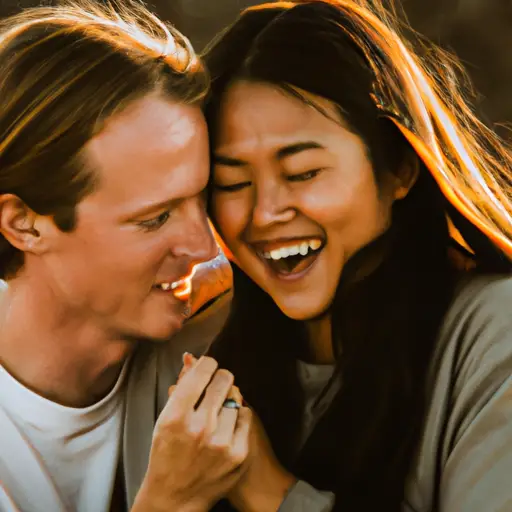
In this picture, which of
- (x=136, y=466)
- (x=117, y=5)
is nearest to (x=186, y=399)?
(x=136, y=466)

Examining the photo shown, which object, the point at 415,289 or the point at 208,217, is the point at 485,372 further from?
the point at 208,217

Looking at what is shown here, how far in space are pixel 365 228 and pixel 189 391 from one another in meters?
0.27

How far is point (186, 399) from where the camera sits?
2.45 ft

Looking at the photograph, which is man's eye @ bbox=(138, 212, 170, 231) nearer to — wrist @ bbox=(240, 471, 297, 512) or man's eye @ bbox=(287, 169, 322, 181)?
man's eye @ bbox=(287, 169, 322, 181)

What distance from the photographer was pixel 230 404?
0.77 metres

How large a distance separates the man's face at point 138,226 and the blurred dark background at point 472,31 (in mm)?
132

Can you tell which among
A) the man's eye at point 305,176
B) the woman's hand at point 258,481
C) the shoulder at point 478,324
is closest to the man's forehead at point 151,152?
the man's eye at point 305,176

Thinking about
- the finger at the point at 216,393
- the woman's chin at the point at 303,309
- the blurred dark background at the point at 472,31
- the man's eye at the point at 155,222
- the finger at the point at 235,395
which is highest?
the blurred dark background at the point at 472,31

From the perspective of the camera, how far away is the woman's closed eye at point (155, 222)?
78 cm

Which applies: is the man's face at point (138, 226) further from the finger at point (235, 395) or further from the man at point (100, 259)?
the finger at point (235, 395)

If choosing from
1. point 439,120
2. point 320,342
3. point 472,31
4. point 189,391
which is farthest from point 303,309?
point 472,31

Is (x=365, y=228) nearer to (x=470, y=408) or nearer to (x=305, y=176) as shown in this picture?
(x=305, y=176)

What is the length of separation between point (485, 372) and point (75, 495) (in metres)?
0.52

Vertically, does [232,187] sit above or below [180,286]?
above
